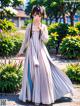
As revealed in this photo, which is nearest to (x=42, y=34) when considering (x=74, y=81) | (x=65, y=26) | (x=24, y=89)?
(x=24, y=89)

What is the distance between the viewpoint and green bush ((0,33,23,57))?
14196mm

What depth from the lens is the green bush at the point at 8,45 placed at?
1420cm

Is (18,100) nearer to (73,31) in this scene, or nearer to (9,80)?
(9,80)

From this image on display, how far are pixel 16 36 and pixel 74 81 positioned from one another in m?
6.40

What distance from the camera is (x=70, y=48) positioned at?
575 inches

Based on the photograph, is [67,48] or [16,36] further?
[16,36]

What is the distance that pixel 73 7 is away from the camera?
21.0m

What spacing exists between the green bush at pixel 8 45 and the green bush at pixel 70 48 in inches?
72.4

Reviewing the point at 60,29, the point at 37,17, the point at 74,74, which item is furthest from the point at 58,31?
the point at 37,17

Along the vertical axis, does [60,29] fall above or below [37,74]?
below

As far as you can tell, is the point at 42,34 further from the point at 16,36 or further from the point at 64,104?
the point at 16,36

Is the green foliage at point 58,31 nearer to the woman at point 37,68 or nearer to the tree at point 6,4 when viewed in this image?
the tree at point 6,4

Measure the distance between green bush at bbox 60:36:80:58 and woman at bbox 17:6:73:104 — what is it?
700 cm

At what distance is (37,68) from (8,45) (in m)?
7.25
